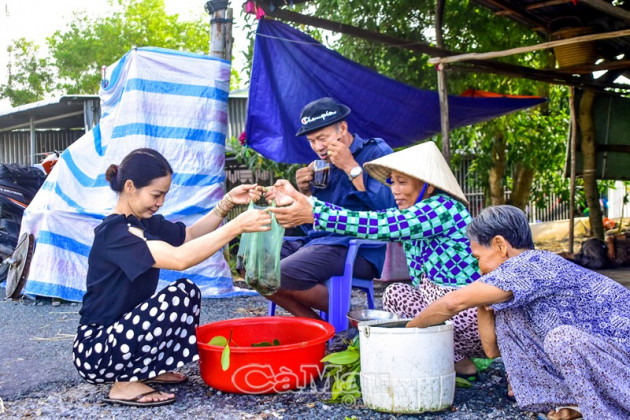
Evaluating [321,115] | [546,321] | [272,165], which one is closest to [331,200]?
[321,115]

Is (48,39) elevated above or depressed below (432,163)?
above

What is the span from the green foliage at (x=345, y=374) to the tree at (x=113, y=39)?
24.3 meters

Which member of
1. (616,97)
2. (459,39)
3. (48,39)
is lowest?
(616,97)

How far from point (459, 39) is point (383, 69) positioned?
1.05 metres

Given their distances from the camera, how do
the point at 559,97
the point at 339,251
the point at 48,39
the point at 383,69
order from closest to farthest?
1. the point at 339,251
2. the point at 383,69
3. the point at 559,97
4. the point at 48,39

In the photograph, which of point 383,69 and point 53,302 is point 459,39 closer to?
point 383,69

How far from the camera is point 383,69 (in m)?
7.74

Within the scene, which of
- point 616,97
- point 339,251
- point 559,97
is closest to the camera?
point 339,251

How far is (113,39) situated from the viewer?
26.1m

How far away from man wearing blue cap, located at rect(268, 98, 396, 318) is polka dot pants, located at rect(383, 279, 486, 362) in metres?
0.49

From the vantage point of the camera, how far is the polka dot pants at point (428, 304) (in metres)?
2.94

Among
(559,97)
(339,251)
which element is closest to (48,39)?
(559,97)

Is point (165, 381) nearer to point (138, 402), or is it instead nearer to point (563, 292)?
point (138, 402)

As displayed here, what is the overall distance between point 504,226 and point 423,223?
0.51 meters
